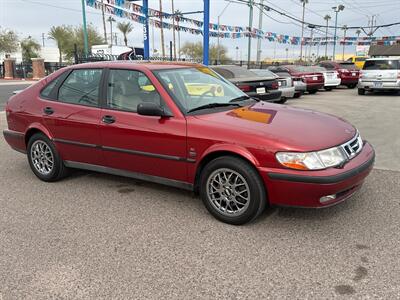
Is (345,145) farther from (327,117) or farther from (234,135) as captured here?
(234,135)

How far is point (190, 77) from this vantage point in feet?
15.0

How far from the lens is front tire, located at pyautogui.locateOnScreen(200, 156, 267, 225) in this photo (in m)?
3.56

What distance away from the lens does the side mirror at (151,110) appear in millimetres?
3943

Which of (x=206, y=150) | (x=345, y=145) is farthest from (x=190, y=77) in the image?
(x=345, y=145)

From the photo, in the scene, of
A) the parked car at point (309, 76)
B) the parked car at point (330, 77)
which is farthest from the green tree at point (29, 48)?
the parked car at point (309, 76)

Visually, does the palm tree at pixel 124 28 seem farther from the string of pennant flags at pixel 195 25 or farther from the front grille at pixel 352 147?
the front grille at pixel 352 147

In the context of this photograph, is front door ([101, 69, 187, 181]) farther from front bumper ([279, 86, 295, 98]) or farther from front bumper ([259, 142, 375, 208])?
front bumper ([279, 86, 295, 98])

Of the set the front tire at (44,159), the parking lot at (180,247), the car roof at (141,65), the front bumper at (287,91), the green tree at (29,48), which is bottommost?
the parking lot at (180,247)

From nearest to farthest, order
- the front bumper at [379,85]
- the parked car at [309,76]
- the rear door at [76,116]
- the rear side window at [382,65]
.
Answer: the rear door at [76,116] < the rear side window at [382,65] < the front bumper at [379,85] < the parked car at [309,76]

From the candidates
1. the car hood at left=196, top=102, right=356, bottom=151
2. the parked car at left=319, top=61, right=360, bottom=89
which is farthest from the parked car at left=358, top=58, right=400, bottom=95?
the car hood at left=196, top=102, right=356, bottom=151

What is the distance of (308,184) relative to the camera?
3.36 meters

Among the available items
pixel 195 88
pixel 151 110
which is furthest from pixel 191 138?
pixel 195 88

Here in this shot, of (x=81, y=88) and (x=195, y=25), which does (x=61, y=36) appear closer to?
(x=195, y=25)

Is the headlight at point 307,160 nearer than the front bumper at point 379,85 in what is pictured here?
Yes
